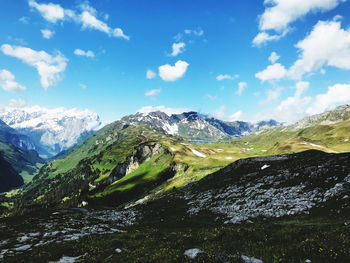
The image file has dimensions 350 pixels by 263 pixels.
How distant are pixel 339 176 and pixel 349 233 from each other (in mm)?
22908

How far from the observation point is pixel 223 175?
65875 millimetres

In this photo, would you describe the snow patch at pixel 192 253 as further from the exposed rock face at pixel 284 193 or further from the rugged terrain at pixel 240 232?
the exposed rock face at pixel 284 193

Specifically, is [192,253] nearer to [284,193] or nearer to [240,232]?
[240,232]

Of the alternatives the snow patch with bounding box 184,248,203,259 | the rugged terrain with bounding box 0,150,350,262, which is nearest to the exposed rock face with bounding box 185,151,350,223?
the rugged terrain with bounding box 0,150,350,262

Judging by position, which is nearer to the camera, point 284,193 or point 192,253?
point 192,253

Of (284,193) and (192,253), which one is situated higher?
(192,253)

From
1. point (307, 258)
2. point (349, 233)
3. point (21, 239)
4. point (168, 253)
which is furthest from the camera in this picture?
point (21, 239)

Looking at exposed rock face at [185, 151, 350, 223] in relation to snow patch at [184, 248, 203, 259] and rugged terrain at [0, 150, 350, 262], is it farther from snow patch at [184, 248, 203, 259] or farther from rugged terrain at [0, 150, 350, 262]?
snow patch at [184, 248, 203, 259]

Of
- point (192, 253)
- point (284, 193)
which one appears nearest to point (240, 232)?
point (192, 253)

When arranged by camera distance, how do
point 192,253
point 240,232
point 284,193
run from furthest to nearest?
1. point 284,193
2. point 240,232
3. point 192,253

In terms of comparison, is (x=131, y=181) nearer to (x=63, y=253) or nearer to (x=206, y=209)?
(x=206, y=209)

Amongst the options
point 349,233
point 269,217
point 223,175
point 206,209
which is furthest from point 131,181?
point 349,233

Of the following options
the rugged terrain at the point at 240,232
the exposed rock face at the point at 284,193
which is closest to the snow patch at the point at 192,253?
the rugged terrain at the point at 240,232

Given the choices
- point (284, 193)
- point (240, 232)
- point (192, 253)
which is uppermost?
point (192, 253)
